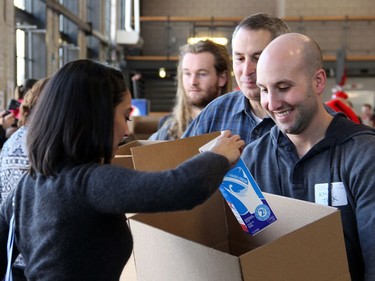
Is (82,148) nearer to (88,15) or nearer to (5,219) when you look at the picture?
(5,219)

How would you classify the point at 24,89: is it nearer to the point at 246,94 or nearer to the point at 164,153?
the point at 246,94

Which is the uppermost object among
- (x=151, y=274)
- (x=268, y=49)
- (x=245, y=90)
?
(x=268, y=49)

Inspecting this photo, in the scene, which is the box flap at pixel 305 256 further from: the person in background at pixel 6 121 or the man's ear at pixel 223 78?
the person in background at pixel 6 121

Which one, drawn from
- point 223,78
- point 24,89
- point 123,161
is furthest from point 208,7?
point 123,161

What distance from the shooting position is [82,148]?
1042 millimetres

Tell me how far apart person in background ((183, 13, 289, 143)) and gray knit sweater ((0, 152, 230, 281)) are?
0.83 m

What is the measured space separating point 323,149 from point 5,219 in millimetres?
857

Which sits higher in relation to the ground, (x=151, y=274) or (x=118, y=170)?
(x=118, y=170)

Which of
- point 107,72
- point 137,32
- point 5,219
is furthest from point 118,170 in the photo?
point 137,32

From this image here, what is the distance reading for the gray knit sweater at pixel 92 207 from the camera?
94 centimetres

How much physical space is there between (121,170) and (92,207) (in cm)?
10

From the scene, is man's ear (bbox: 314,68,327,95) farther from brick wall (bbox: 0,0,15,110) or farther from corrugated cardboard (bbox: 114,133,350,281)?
brick wall (bbox: 0,0,15,110)

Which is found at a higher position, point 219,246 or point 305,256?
point 305,256

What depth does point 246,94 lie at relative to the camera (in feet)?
5.81
